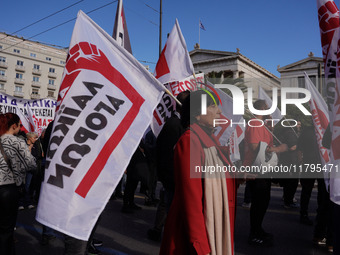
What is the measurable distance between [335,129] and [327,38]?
0.77m

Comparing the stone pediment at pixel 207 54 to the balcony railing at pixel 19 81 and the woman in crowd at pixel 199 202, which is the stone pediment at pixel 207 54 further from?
the woman in crowd at pixel 199 202

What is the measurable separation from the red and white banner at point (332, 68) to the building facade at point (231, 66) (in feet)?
151

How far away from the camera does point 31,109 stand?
27.8ft

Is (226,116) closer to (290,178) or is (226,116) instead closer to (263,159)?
(263,159)

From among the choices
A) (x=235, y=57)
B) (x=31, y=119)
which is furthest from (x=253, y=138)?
(x=235, y=57)

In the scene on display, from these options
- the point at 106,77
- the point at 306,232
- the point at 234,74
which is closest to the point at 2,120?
the point at 106,77

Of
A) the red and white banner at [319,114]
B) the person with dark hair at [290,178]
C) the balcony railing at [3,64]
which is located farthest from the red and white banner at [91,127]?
the balcony railing at [3,64]

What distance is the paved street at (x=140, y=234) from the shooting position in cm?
371

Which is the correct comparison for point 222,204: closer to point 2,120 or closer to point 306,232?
point 2,120

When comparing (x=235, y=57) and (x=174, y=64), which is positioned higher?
(x=235, y=57)

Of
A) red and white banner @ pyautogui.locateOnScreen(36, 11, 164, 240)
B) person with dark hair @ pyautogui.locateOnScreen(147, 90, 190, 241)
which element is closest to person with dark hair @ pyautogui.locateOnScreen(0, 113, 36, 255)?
red and white banner @ pyautogui.locateOnScreen(36, 11, 164, 240)

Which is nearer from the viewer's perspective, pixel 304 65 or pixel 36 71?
pixel 304 65

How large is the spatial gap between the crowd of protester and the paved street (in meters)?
0.16

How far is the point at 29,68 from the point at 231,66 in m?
48.4
